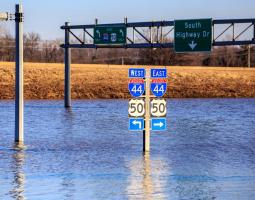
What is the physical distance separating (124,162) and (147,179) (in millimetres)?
3225

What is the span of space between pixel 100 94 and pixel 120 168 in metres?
46.8

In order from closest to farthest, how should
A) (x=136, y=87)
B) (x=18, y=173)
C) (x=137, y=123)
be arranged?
(x=18, y=173), (x=136, y=87), (x=137, y=123)

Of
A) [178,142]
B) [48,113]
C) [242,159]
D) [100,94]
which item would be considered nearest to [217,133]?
[178,142]

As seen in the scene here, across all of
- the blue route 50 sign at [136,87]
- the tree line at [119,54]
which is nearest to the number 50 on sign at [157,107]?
the blue route 50 sign at [136,87]

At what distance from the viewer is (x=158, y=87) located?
20.5 m

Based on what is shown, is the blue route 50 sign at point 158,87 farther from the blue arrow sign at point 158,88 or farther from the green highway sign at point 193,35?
the green highway sign at point 193,35

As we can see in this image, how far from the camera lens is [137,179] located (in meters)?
16.1

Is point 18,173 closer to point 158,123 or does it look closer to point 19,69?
point 158,123

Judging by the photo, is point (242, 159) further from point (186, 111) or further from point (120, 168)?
point (186, 111)

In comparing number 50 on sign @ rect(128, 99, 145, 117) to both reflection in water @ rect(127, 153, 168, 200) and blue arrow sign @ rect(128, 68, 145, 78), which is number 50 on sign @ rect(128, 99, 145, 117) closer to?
blue arrow sign @ rect(128, 68, 145, 78)

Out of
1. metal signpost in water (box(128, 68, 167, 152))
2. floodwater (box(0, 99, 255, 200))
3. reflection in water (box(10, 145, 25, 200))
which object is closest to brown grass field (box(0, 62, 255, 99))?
floodwater (box(0, 99, 255, 200))

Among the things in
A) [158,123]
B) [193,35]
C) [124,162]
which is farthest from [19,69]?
[193,35]

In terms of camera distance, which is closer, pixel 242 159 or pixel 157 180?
pixel 157 180

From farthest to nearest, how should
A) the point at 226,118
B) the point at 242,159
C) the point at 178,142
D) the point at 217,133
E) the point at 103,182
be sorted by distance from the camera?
1. the point at 226,118
2. the point at 217,133
3. the point at 178,142
4. the point at 242,159
5. the point at 103,182
